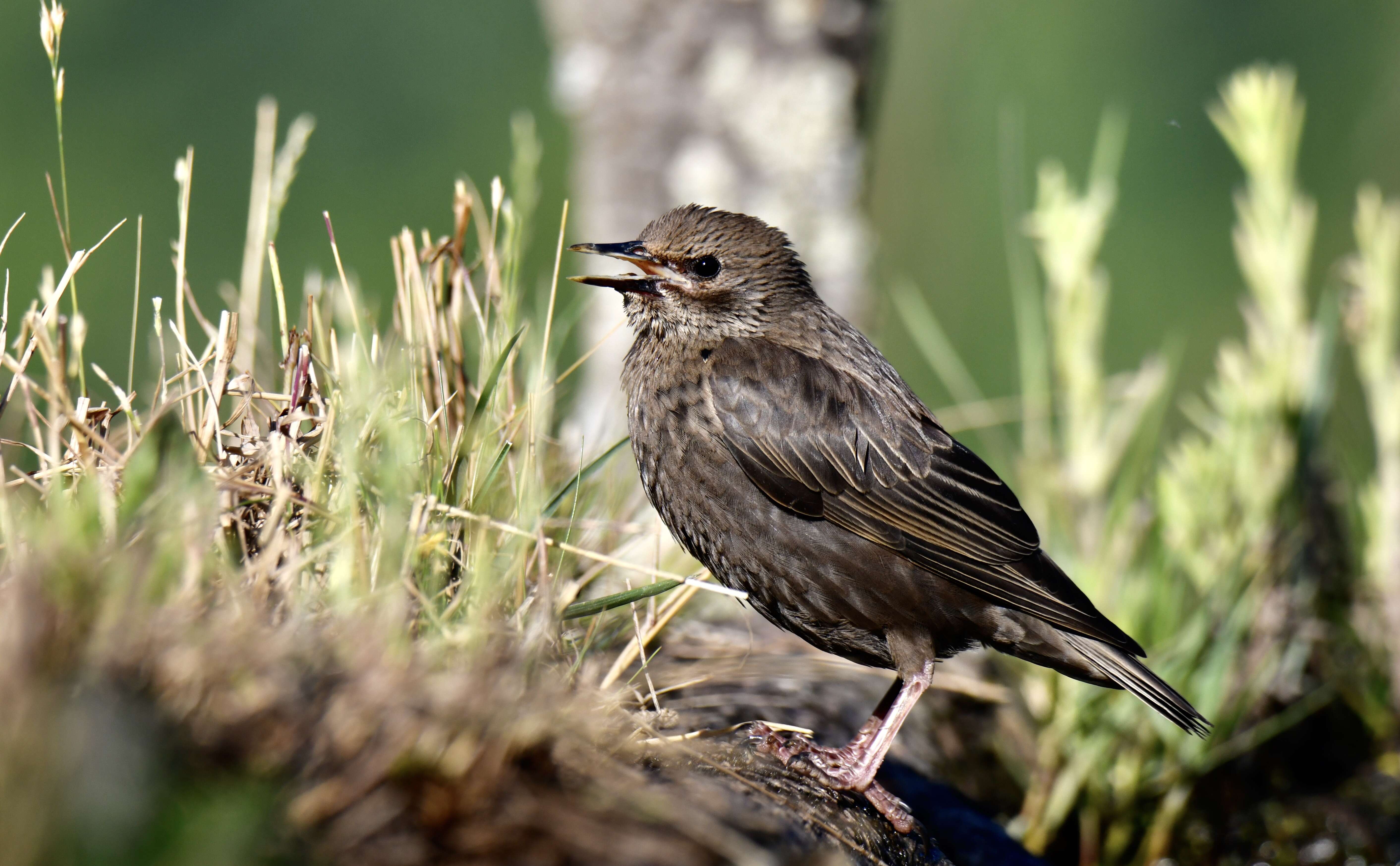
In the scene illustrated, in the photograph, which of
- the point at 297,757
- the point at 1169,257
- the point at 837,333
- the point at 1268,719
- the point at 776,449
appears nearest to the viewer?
the point at 297,757


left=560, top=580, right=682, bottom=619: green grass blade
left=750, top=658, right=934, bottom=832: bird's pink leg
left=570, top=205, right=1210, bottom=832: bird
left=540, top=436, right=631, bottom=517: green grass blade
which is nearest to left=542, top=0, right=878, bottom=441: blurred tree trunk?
left=570, top=205, right=1210, bottom=832: bird

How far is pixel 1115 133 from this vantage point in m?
4.62

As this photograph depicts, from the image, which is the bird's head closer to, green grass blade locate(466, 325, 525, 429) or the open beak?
the open beak

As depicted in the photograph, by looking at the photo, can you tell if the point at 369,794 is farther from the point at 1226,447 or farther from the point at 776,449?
the point at 1226,447

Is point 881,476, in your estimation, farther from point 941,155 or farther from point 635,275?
point 941,155

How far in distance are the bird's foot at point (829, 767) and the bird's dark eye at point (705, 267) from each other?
138 centimetres

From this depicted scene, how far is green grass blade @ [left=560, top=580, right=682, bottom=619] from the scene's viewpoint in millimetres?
2250

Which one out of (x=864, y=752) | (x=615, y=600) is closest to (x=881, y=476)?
(x=864, y=752)

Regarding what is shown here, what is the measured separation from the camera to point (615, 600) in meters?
2.26

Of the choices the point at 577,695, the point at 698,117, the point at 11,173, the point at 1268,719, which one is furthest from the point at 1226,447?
Answer: the point at 11,173

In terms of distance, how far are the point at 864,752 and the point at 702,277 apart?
4.73 feet

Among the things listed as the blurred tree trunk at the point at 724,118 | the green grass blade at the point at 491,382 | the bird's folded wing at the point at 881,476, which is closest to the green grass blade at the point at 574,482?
the green grass blade at the point at 491,382

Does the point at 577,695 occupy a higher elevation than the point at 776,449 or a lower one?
lower

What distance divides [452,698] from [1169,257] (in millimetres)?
11245
